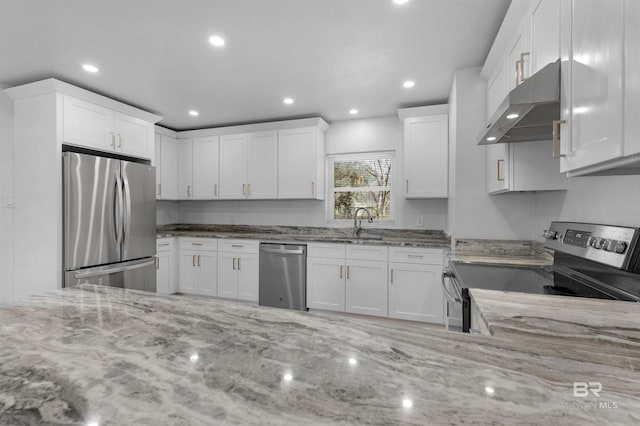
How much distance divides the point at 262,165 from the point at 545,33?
10.6 ft

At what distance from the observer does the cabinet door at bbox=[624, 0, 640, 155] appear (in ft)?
2.57

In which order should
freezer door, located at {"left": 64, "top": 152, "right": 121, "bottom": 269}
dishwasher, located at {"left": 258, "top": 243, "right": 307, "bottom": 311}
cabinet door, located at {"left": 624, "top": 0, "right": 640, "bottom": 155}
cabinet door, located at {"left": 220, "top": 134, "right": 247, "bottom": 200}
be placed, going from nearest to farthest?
1. cabinet door, located at {"left": 624, "top": 0, "right": 640, "bottom": 155}
2. freezer door, located at {"left": 64, "top": 152, "right": 121, "bottom": 269}
3. dishwasher, located at {"left": 258, "top": 243, "right": 307, "bottom": 311}
4. cabinet door, located at {"left": 220, "top": 134, "right": 247, "bottom": 200}

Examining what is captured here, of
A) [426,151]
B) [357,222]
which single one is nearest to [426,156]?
[426,151]

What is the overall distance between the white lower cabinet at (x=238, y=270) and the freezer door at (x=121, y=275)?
78 cm

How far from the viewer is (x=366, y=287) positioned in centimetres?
329

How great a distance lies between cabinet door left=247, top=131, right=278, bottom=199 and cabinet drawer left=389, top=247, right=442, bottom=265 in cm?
173

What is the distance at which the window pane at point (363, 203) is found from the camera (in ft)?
13.1

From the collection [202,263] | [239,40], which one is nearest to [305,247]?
[202,263]

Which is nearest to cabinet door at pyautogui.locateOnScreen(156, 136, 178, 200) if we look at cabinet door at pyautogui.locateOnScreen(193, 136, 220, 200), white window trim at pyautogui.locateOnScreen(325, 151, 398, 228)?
cabinet door at pyautogui.locateOnScreen(193, 136, 220, 200)

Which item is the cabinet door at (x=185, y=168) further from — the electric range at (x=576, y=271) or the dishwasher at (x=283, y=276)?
the electric range at (x=576, y=271)

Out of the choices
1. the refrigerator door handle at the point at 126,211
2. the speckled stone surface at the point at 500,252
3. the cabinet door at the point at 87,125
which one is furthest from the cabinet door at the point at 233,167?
the speckled stone surface at the point at 500,252

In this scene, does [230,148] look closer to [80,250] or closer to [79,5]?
[80,250]

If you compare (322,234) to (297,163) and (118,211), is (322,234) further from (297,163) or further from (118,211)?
(118,211)

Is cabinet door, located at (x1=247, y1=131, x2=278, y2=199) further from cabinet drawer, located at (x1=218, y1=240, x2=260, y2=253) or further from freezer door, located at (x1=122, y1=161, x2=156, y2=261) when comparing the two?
freezer door, located at (x1=122, y1=161, x2=156, y2=261)
